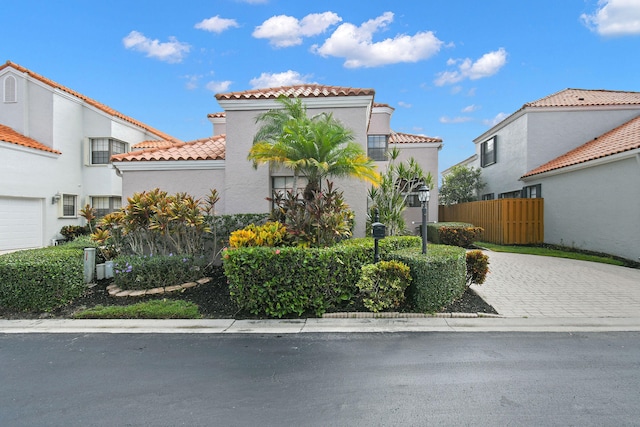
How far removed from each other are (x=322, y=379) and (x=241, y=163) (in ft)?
24.7

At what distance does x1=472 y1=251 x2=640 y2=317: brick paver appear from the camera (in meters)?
6.76

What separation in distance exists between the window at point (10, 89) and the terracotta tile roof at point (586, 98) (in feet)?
81.8

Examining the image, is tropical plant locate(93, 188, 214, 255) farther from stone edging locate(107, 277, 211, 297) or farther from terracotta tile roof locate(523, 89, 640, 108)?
terracotta tile roof locate(523, 89, 640, 108)

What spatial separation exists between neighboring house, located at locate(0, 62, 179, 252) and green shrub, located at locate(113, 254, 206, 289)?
11507mm

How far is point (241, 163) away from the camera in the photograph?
10.5 metres

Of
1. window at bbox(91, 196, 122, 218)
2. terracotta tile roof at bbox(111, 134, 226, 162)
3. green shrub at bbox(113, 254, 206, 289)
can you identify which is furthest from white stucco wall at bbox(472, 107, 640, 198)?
window at bbox(91, 196, 122, 218)

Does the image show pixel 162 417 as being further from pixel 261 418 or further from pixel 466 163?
pixel 466 163

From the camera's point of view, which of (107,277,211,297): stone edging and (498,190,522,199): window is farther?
(498,190,522,199): window

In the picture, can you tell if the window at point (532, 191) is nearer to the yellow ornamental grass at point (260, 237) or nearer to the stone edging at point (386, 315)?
the stone edging at point (386, 315)

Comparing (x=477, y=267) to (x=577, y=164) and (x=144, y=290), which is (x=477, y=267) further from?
(x=577, y=164)

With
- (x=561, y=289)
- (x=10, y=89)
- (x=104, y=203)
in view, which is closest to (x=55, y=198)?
(x=104, y=203)

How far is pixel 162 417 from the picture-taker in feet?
11.2

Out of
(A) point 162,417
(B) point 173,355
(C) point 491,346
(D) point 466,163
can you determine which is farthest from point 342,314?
(D) point 466,163

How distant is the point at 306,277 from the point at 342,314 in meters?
0.95
